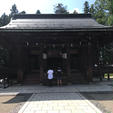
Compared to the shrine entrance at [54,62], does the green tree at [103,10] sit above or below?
above

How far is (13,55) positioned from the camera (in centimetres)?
1684

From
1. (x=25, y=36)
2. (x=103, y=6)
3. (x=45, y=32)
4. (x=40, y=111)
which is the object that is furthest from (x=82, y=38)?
(x=103, y=6)

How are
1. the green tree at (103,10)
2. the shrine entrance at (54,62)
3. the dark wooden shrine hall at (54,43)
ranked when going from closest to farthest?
the dark wooden shrine hall at (54,43)
the shrine entrance at (54,62)
the green tree at (103,10)

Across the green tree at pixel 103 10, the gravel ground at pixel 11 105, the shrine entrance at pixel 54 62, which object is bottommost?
the gravel ground at pixel 11 105

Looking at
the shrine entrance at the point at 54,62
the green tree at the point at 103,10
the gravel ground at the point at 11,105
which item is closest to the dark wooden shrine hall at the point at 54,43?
the shrine entrance at the point at 54,62

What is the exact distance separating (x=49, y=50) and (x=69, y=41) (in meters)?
2.96

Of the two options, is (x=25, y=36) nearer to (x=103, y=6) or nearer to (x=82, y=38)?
(x=82, y=38)

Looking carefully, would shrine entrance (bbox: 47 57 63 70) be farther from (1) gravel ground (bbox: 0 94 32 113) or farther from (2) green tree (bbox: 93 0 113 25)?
(2) green tree (bbox: 93 0 113 25)

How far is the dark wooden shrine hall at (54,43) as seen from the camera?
1128 cm

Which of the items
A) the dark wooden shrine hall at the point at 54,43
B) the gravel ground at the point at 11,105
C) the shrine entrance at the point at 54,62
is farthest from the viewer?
the shrine entrance at the point at 54,62

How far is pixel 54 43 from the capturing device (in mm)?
13188

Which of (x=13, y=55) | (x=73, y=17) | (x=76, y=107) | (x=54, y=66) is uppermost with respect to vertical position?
(x=73, y=17)

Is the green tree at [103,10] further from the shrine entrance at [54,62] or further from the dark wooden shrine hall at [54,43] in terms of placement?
the shrine entrance at [54,62]

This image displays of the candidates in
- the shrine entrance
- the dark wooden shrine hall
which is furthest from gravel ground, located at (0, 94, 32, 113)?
the shrine entrance
